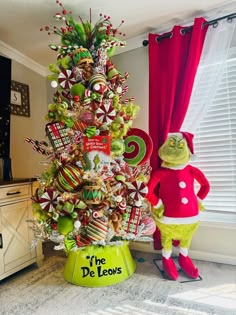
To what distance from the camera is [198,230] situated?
2266 mm

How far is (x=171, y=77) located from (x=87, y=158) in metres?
1.04

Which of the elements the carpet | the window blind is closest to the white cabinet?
the carpet

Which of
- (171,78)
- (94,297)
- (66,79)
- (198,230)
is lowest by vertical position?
(94,297)

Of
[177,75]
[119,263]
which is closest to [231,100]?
[177,75]

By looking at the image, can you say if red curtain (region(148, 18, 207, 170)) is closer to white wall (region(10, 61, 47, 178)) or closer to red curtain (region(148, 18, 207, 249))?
red curtain (region(148, 18, 207, 249))

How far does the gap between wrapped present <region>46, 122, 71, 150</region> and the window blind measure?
1.07 meters

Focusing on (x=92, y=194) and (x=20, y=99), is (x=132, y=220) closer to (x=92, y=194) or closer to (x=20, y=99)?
(x=92, y=194)

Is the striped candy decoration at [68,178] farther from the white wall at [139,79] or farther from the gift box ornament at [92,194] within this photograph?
the white wall at [139,79]

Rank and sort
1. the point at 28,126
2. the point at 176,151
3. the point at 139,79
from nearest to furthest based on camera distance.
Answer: the point at 176,151, the point at 139,79, the point at 28,126

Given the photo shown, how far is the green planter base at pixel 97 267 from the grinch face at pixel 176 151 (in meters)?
0.76

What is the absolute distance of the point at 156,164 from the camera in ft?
7.46

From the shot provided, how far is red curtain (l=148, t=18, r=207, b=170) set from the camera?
2.09 m

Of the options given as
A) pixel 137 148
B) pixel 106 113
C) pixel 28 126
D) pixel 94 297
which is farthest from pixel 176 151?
pixel 28 126

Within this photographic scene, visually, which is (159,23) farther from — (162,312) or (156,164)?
(162,312)
